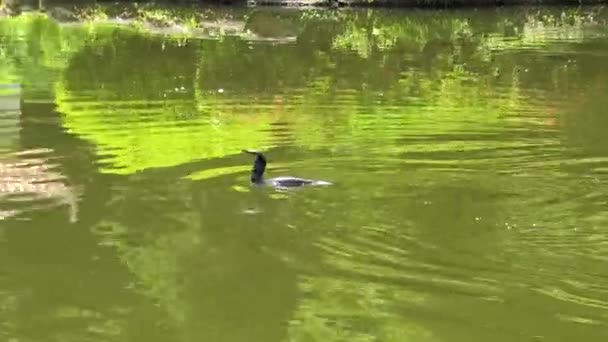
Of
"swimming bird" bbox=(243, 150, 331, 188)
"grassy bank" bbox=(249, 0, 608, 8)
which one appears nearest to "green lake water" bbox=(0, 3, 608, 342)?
"swimming bird" bbox=(243, 150, 331, 188)

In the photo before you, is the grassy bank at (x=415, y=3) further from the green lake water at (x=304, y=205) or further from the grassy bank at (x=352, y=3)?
the green lake water at (x=304, y=205)

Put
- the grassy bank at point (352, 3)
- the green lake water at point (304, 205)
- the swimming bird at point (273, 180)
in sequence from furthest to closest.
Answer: the grassy bank at point (352, 3) < the swimming bird at point (273, 180) < the green lake water at point (304, 205)

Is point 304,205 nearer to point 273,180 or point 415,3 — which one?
point 273,180

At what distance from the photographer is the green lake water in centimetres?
647

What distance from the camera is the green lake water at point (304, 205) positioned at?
21.2ft

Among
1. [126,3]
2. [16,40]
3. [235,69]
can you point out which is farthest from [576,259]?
[126,3]

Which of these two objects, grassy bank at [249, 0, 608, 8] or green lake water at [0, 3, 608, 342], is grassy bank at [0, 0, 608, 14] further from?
green lake water at [0, 3, 608, 342]

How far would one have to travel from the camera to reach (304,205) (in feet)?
28.2

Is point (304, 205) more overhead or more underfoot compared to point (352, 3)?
more underfoot

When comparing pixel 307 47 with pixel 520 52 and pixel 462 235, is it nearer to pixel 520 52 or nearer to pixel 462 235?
pixel 520 52

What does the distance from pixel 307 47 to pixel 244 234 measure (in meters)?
13.5

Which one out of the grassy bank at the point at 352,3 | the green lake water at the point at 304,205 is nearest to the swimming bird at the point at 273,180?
the green lake water at the point at 304,205

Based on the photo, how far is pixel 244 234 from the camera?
26.3 feet

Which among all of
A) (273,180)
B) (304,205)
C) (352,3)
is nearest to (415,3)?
(352,3)
